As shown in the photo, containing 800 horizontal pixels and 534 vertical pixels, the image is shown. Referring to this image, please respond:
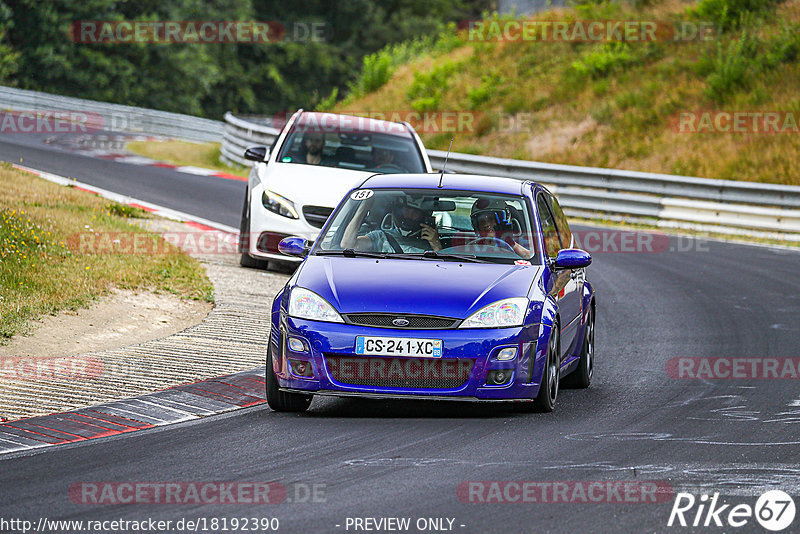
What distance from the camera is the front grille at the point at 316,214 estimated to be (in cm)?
1408

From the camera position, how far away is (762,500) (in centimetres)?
613

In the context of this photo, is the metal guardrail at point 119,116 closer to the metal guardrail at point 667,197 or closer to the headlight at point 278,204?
the metal guardrail at point 667,197

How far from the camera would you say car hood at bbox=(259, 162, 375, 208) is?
46.7 ft

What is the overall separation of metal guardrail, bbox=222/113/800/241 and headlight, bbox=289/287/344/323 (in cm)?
1617

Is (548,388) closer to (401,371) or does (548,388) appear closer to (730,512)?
(401,371)

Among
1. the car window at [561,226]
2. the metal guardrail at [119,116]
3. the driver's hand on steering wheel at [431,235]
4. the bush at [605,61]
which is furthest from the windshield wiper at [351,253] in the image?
Answer: the metal guardrail at [119,116]

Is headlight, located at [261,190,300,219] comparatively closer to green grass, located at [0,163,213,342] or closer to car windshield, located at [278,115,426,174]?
car windshield, located at [278,115,426,174]

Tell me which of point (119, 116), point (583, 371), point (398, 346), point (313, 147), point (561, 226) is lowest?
point (119, 116)

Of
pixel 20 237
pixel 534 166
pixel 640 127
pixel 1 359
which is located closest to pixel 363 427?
pixel 1 359

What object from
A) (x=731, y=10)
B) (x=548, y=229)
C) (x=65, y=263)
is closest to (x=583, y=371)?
(x=548, y=229)

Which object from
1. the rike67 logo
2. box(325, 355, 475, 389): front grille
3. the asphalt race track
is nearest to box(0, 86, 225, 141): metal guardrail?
the asphalt race track

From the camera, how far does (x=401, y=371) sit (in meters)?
7.79

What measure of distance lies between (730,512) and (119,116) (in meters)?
34.6

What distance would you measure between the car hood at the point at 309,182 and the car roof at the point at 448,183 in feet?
14.4
